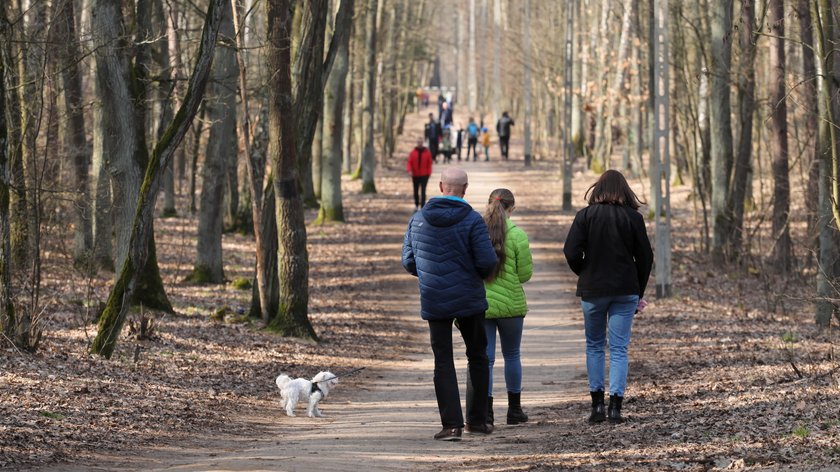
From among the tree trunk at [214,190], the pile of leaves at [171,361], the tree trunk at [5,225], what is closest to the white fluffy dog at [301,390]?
the pile of leaves at [171,361]

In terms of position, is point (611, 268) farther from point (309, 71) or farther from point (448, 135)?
point (448, 135)

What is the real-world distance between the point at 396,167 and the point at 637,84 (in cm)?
1359

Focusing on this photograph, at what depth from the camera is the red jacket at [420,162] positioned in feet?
89.7

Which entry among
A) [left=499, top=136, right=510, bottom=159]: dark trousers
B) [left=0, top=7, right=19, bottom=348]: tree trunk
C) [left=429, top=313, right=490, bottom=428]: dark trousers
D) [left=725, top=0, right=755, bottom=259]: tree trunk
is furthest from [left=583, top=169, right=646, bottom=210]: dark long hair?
[left=499, top=136, right=510, bottom=159]: dark trousers

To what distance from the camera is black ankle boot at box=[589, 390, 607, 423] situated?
9.12 m

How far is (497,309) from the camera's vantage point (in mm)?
9211

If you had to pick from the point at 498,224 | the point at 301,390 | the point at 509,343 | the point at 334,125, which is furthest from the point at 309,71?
the point at 334,125

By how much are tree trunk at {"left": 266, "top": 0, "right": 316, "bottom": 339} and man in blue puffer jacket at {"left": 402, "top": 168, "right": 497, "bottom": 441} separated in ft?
18.2

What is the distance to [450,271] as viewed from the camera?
8547 mm

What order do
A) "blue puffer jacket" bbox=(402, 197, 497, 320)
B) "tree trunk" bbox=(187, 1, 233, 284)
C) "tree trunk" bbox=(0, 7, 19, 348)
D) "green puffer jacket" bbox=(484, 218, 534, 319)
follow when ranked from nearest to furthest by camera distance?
"blue puffer jacket" bbox=(402, 197, 497, 320)
"green puffer jacket" bbox=(484, 218, 534, 319)
"tree trunk" bbox=(0, 7, 19, 348)
"tree trunk" bbox=(187, 1, 233, 284)

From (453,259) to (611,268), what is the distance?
4.25 ft

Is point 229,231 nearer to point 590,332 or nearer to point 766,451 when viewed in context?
point 590,332

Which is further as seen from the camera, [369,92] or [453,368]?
[369,92]

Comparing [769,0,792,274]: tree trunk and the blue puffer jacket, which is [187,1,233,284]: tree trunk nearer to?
[769,0,792,274]: tree trunk
